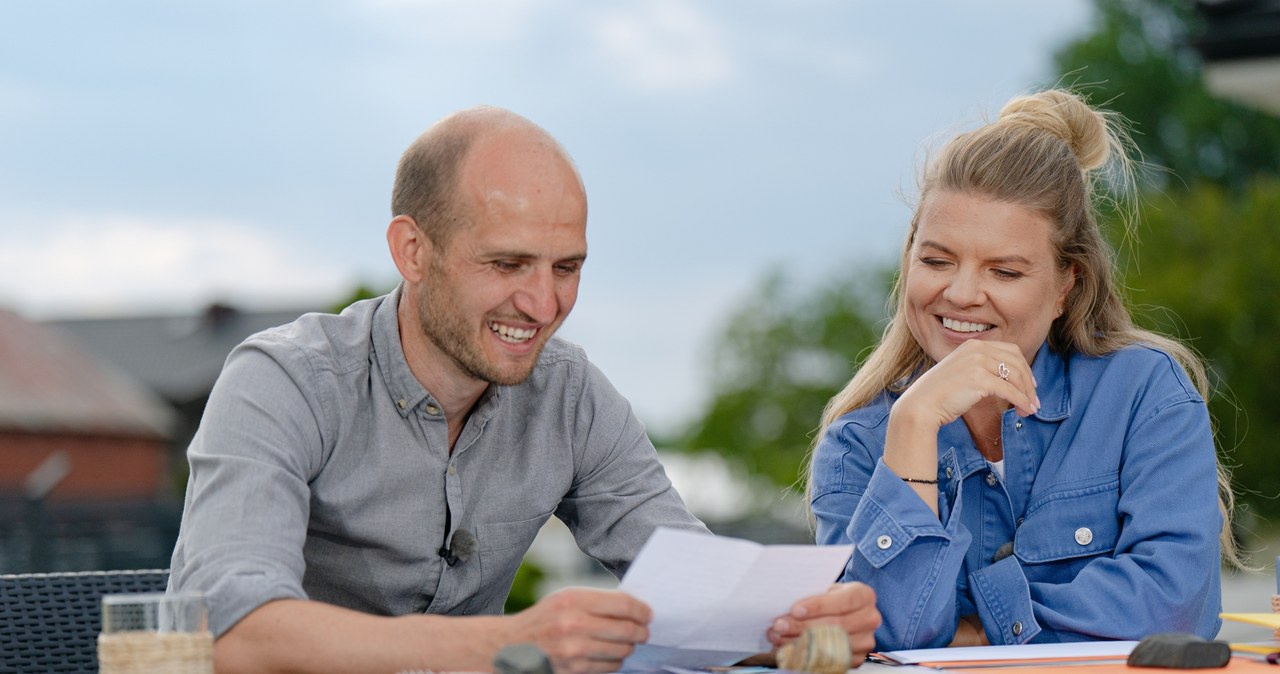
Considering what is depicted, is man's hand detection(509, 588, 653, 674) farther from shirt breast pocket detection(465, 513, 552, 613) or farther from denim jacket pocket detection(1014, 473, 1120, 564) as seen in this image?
denim jacket pocket detection(1014, 473, 1120, 564)

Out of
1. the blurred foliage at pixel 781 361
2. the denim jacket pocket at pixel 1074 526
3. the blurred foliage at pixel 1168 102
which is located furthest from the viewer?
the blurred foliage at pixel 781 361

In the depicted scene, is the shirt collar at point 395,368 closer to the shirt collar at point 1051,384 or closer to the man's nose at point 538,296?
the man's nose at point 538,296

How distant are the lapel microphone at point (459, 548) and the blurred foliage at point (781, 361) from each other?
35277mm

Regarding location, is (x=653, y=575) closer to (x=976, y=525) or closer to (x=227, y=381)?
(x=227, y=381)

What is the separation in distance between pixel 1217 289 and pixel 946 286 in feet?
62.3

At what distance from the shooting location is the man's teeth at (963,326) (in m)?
2.89

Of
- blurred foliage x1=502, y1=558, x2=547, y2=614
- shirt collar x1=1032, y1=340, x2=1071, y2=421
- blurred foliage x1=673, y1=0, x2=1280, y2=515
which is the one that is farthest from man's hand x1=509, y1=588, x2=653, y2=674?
blurred foliage x1=502, y1=558, x2=547, y2=614

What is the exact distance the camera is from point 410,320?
2.69m

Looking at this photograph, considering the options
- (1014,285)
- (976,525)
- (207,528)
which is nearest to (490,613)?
(207,528)

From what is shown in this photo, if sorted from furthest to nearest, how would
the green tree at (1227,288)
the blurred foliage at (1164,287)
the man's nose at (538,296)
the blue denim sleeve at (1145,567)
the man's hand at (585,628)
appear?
the blurred foliage at (1164,287) → the green tree at (1227,288) → the blue denim sleeve at (1145,567) → the man's nose at (538,296) → the man's hand at (585,628)

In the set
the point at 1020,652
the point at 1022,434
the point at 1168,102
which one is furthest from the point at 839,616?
the point at 1168,102

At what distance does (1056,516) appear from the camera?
9.14 feet

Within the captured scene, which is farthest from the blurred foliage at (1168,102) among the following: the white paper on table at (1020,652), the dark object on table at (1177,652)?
the dark object on table at (1177,652)

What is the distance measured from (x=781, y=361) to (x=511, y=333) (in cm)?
3678
